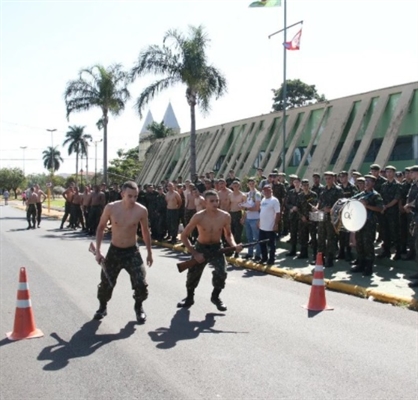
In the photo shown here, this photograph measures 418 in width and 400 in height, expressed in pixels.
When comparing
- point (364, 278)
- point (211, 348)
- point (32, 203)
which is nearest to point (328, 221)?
point (364, 278)

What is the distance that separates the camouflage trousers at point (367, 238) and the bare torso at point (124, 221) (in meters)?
4.94

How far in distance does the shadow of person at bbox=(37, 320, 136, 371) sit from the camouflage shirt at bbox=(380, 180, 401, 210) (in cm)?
648

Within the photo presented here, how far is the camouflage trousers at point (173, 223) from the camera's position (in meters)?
17.7

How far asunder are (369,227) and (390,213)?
49.1 inches

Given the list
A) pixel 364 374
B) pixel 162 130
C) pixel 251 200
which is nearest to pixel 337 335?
pixel 364 374

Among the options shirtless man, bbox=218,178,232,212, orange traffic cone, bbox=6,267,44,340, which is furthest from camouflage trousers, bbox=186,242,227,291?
shirtless man, bbox=218,178,232,212

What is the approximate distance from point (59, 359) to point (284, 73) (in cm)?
2082

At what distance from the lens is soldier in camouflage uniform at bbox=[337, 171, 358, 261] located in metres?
12.2

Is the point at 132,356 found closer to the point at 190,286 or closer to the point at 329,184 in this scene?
the point at 190,286

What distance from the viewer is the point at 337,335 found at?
699 centimetres

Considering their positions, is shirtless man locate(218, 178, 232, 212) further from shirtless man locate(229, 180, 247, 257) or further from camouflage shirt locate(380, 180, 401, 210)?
camouflage shirt locate(380, 180, 401, 210)

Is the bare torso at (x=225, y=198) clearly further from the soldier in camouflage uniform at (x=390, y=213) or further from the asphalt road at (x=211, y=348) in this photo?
the asphalt road at (x=211, y=348)

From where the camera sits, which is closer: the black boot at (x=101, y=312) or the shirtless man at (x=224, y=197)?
the black boot at (x=101, y=312)

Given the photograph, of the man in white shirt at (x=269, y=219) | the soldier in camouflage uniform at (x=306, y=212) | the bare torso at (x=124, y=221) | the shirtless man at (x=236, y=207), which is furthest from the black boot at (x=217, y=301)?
the shirtless man at (x=236, y=207)
